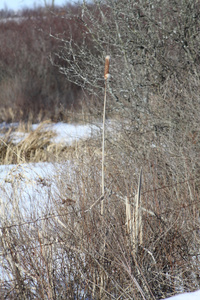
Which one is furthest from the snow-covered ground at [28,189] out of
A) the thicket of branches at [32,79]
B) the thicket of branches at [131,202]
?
the thicket of branches at [32,79]

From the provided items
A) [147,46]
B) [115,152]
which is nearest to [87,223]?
[115,152]

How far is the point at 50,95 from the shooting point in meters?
10.9

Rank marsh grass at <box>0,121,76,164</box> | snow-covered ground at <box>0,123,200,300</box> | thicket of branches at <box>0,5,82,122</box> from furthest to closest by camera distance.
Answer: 1. thicket of branches at <box>0,5,82,122</box>
2. marsh grass at <box>0,121,76,164</box>
3. snow-covered ground at <box>0,123,200,300</box>

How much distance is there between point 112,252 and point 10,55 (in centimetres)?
1070

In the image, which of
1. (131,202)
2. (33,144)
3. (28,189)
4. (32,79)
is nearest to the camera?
(131,202)

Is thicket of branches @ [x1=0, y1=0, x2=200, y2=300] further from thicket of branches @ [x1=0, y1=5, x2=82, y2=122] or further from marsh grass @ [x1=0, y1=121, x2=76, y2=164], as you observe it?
thicket of branches @ [x1=0, y1=5, x2=82, y2=122]

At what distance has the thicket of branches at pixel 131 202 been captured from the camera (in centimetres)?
207

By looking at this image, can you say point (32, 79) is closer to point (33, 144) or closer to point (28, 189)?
point (33, 144)

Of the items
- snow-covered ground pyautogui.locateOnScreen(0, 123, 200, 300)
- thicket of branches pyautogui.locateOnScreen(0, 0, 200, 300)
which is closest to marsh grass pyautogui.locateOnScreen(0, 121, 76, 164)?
thicket of branches pyautogui.locateOnScreen(0, 0, 200, 300)

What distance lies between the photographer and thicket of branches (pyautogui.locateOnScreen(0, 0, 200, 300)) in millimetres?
2072

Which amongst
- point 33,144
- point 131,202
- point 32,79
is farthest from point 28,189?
point 32,79

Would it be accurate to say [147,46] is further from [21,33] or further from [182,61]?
[21,33]

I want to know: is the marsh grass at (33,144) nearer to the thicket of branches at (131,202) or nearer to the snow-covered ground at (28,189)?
the thicket of branches at (131,202)

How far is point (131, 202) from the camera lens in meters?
2.54
